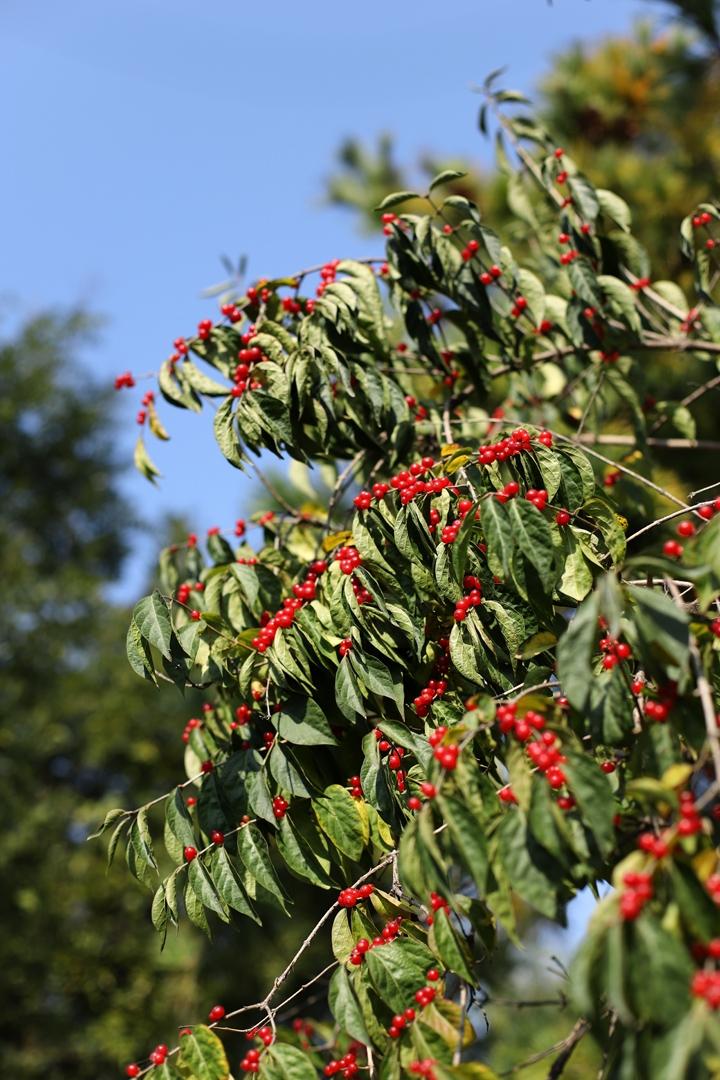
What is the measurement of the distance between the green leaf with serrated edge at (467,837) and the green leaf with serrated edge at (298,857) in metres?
0.54

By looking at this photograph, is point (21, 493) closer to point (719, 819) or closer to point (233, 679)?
point (233, 679)

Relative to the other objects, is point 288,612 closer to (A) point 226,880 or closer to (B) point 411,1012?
(A) point 226,880

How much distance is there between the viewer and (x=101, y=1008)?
8.70 m

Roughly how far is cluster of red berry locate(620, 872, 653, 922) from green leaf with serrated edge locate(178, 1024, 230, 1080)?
32.1 inches

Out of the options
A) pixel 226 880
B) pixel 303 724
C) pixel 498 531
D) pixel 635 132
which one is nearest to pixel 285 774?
pixel 303 724

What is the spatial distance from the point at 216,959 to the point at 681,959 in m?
8.66

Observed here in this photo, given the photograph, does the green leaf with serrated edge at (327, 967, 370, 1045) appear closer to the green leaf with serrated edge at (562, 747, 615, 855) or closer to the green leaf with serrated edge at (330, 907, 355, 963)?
the green leaf with serrated edge at (330, 907, 355, 963)

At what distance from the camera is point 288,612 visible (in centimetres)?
180

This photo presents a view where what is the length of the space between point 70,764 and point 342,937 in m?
9.70

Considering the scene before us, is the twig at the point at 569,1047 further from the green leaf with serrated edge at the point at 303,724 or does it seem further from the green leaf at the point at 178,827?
the green leaf at the point at 178,827

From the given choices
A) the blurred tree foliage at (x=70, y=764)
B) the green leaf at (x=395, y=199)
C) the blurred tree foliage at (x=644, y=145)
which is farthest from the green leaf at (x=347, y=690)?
the blurred tree foliage at (x=70, y=764)

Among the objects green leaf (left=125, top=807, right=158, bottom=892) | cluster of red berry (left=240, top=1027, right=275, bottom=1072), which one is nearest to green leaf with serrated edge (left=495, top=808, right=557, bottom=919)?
cluster of red berry (left=240, top=1027, right=275, bottom=1072)

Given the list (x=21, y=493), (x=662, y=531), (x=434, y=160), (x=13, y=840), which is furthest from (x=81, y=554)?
(x=662, y=531)

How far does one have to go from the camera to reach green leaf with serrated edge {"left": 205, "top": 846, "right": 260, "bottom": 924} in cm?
170
